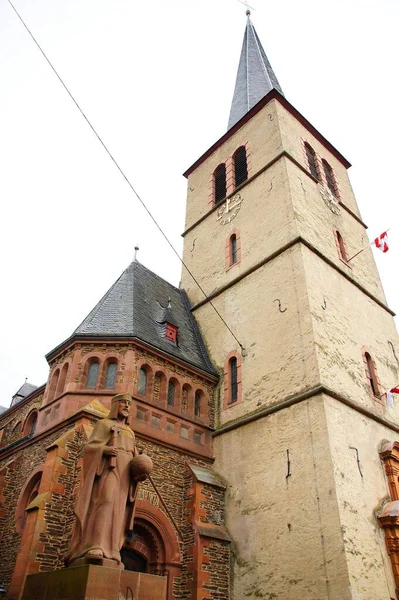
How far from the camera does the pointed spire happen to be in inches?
986

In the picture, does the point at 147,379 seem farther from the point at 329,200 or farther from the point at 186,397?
the point at 329,200

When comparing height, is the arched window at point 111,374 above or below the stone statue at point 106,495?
above

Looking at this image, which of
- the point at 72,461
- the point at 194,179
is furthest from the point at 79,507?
the point at 194,179

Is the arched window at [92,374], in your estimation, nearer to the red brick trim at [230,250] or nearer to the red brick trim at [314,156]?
→ the red brick trim at [230,250]

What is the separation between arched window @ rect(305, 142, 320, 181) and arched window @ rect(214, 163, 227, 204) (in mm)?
3638

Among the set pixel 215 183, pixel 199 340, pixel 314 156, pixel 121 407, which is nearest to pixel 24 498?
pixel 121 407

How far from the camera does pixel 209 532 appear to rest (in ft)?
38.2

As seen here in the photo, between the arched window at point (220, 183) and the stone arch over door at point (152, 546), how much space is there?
43.2 feet

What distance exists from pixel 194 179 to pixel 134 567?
17309 mm

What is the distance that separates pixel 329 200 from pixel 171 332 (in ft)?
28.1

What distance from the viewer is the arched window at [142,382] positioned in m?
13.0

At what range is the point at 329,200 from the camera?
19.2m

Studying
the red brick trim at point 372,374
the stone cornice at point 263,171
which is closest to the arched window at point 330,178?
the stone cornice at point 263,171

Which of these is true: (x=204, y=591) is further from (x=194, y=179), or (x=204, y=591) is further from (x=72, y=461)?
(x=194, y=179)
